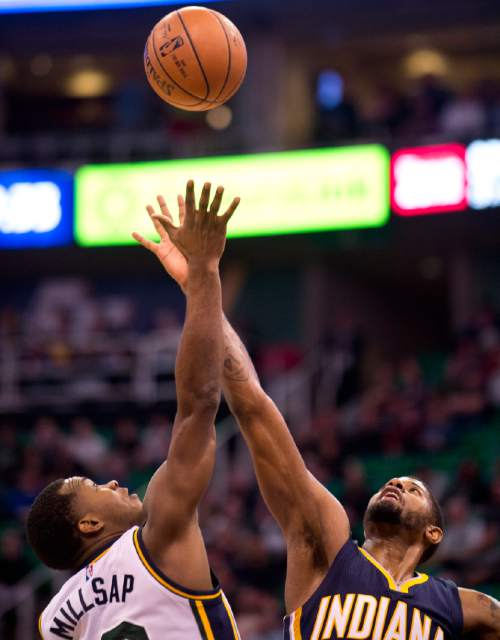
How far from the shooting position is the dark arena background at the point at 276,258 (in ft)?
45.4

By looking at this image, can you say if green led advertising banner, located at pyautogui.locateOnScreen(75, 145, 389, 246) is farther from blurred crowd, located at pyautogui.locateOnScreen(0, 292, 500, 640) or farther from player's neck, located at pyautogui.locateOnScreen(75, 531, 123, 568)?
player's neck, located at pyautogui.locateOnScreen(75, 531, 123, 568)

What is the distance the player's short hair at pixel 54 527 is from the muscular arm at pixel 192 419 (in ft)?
1.49

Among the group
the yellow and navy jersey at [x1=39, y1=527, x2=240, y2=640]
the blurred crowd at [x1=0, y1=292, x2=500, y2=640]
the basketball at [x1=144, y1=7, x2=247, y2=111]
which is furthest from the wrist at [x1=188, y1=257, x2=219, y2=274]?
the blurred crowd at [x1=0, y1=292, x2=500, y2=640]

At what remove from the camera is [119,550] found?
4.08 meters

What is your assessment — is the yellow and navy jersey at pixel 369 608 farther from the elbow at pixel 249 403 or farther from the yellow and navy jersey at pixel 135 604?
the elbow at pixel 249 403

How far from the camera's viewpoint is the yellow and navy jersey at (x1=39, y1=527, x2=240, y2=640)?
3.90 metres

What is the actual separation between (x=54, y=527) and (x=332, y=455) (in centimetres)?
967

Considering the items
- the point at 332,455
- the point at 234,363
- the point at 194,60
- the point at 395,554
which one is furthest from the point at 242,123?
the point at 395,554

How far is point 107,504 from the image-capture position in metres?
4.39

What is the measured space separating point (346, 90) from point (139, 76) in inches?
146

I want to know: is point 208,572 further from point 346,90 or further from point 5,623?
point 346,90

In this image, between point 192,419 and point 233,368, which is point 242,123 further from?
point 192,419

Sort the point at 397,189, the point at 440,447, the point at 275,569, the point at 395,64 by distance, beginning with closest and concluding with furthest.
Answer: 1. the point at 275,569
2. the point at 440,447
3. the point at 397,189
4. the point at 395,64

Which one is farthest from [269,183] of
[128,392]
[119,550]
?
[119,550]
